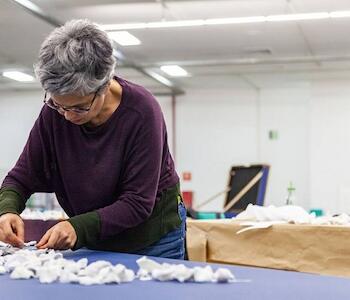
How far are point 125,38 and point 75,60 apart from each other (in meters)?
5.35

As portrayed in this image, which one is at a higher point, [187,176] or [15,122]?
[15,122]

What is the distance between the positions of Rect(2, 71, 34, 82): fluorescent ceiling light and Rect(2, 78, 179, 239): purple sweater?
724cm

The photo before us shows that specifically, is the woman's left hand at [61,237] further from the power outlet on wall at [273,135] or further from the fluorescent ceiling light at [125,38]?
the power outlet on wall at [273,135]

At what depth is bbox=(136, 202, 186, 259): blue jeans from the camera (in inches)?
55.6

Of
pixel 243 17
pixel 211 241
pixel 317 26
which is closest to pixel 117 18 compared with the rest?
pixel 243 17

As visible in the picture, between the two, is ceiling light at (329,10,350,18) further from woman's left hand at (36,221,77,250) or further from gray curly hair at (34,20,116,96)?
woman's left hand at (36,221,77,250)

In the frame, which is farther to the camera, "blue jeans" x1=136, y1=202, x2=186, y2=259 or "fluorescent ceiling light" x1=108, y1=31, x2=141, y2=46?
"fluorescent ceiling light" x1=108, y1=31, x2=141, y2=46

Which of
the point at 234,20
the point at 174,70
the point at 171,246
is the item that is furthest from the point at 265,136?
the point at 171,246

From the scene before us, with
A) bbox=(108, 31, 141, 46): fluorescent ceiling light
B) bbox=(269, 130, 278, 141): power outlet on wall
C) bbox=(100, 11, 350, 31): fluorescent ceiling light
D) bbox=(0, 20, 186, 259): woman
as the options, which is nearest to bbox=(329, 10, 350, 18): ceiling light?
bbox=(100, 11, 350, 31): fluorescent ceiling light

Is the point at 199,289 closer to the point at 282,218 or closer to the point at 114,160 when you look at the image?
the point at 114,160

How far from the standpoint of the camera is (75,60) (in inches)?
48.0

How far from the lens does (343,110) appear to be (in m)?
8.53

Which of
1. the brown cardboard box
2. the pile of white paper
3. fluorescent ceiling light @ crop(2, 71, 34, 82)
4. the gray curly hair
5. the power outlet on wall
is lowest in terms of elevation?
the brown cardboard box

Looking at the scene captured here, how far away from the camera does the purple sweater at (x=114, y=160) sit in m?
1.32
